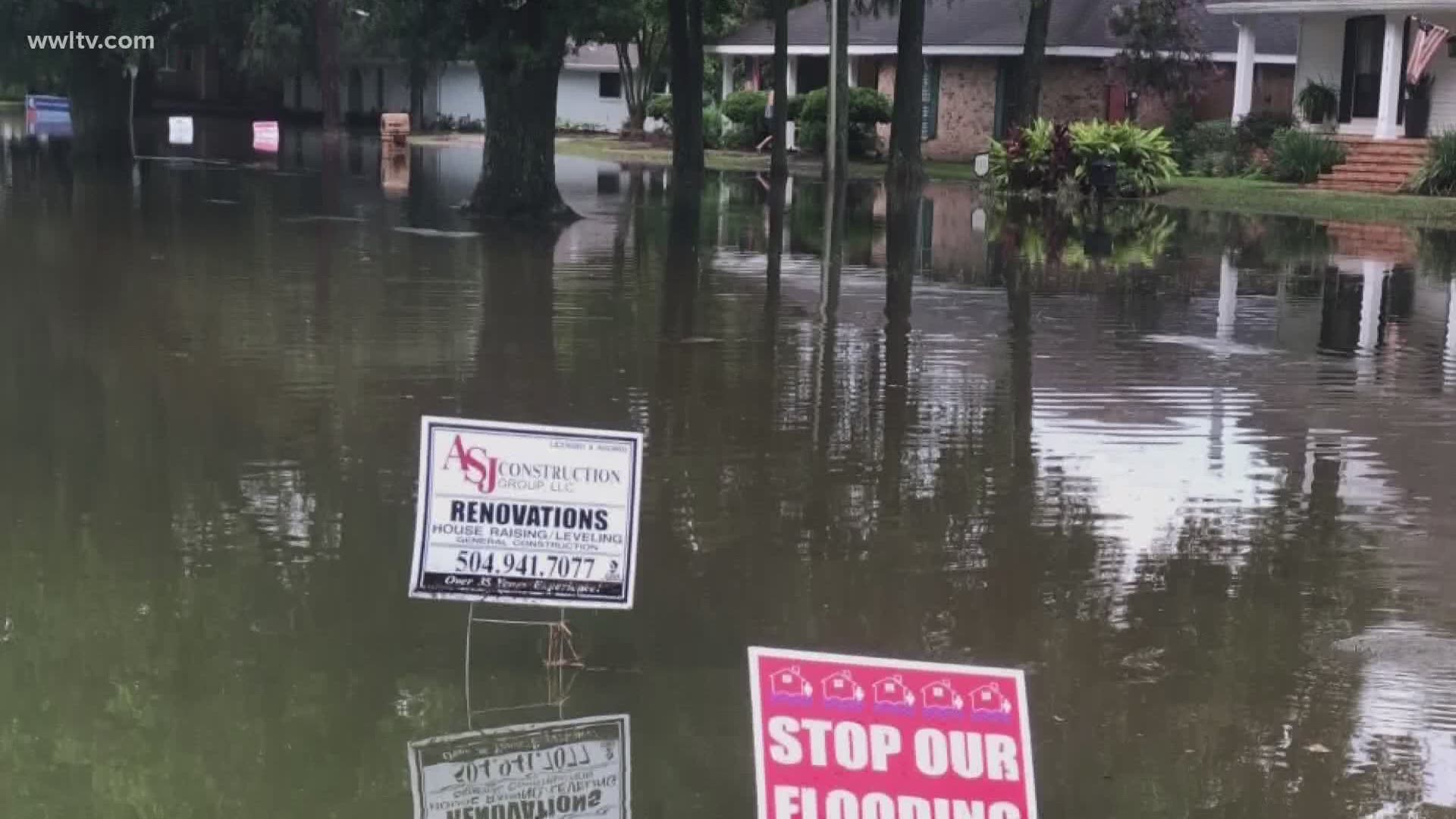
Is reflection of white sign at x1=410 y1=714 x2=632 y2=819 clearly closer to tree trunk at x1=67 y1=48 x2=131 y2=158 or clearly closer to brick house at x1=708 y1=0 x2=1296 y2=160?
tree trunk at x1=67 y1=48 x2=131 y2=158

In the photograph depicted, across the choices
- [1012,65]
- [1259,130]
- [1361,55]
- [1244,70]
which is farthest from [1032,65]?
[1012,65]

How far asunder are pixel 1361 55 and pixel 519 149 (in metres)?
20.4

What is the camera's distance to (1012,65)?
49250mm

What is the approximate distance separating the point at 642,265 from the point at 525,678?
14494 mm

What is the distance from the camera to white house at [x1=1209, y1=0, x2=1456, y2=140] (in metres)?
36.6

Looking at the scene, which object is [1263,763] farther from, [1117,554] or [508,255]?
[508,255]

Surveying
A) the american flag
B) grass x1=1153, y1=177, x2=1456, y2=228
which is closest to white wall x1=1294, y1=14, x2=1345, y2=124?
the american flag

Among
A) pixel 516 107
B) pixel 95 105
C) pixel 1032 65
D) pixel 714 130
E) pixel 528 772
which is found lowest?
pixel 528 772

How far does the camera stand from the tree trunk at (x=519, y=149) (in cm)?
2753

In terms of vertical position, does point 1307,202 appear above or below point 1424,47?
below

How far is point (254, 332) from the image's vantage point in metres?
15.1

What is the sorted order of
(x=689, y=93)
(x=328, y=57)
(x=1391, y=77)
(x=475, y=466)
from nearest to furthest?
(x=475, y=466)
(x=1391, y=77)
(x=689, y=93)
(x=328, y=57)

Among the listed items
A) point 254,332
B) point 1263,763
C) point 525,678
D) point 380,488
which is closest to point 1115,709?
point 1263,763

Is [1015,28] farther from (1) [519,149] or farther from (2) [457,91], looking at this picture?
(2) [457,91]
